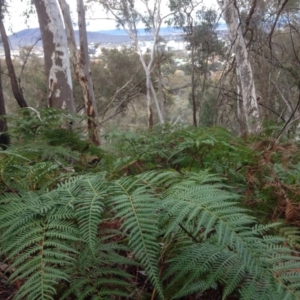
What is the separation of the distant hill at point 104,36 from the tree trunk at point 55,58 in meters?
7.56

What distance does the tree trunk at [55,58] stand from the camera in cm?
775

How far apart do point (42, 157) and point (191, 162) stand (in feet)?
2.46

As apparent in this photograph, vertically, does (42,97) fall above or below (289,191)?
below

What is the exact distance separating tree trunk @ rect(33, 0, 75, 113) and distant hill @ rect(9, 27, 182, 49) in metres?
7.56

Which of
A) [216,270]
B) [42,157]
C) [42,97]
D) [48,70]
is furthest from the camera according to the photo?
[42,97]

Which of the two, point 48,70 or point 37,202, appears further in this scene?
point 48,70

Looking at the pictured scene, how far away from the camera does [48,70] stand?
8.04m

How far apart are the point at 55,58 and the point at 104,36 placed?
49.4 ft

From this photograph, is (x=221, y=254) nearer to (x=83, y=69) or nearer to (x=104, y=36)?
(x=83, y=69)

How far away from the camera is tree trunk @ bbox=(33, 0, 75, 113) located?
7.75 meters

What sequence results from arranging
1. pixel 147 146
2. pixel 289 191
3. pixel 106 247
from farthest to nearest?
pixel 147 146 → pixel 289 191 → pixel 106 247

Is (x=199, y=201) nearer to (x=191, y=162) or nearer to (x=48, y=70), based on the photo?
(x=191, y=162)

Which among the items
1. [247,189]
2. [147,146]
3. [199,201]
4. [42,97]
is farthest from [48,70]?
[42,97]

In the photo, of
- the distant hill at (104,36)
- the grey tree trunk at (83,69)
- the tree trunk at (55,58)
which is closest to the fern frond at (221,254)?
the tree trunk at (55,58)
